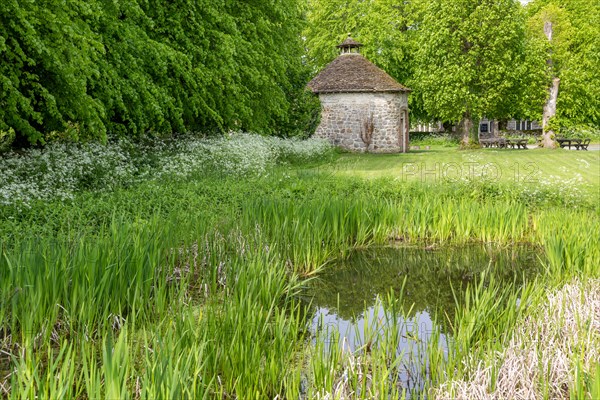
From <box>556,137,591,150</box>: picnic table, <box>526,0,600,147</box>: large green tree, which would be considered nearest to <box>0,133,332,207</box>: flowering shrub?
<box>556,137,591,150</box>: picnic table

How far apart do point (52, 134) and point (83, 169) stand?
3.24 meters

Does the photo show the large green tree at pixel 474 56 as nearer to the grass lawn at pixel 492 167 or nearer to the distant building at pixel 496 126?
the grass lawn at pixel 492 167

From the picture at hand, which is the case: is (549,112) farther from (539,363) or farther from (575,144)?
(539,363)

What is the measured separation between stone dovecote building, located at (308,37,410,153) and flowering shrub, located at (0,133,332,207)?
10.2 metres

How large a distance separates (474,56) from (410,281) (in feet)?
78.2

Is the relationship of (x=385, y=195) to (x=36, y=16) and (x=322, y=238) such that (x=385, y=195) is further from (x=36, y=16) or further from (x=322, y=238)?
(x=36, y=16)

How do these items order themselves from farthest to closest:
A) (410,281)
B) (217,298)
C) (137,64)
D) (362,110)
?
(362,110) < (137,64) < (410,281) < (217,298)

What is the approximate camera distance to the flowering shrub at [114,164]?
9570 mm

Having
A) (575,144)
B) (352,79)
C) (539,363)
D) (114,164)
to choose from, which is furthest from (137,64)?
(575,144)

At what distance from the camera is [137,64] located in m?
12.8

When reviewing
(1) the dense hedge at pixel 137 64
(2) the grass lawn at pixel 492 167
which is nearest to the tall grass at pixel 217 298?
(1) the dense hedge at pixel 137 64

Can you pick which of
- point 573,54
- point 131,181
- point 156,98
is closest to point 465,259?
point 131,181

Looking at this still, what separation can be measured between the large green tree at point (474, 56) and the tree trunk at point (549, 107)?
5.69ft

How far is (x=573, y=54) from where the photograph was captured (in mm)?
32625
